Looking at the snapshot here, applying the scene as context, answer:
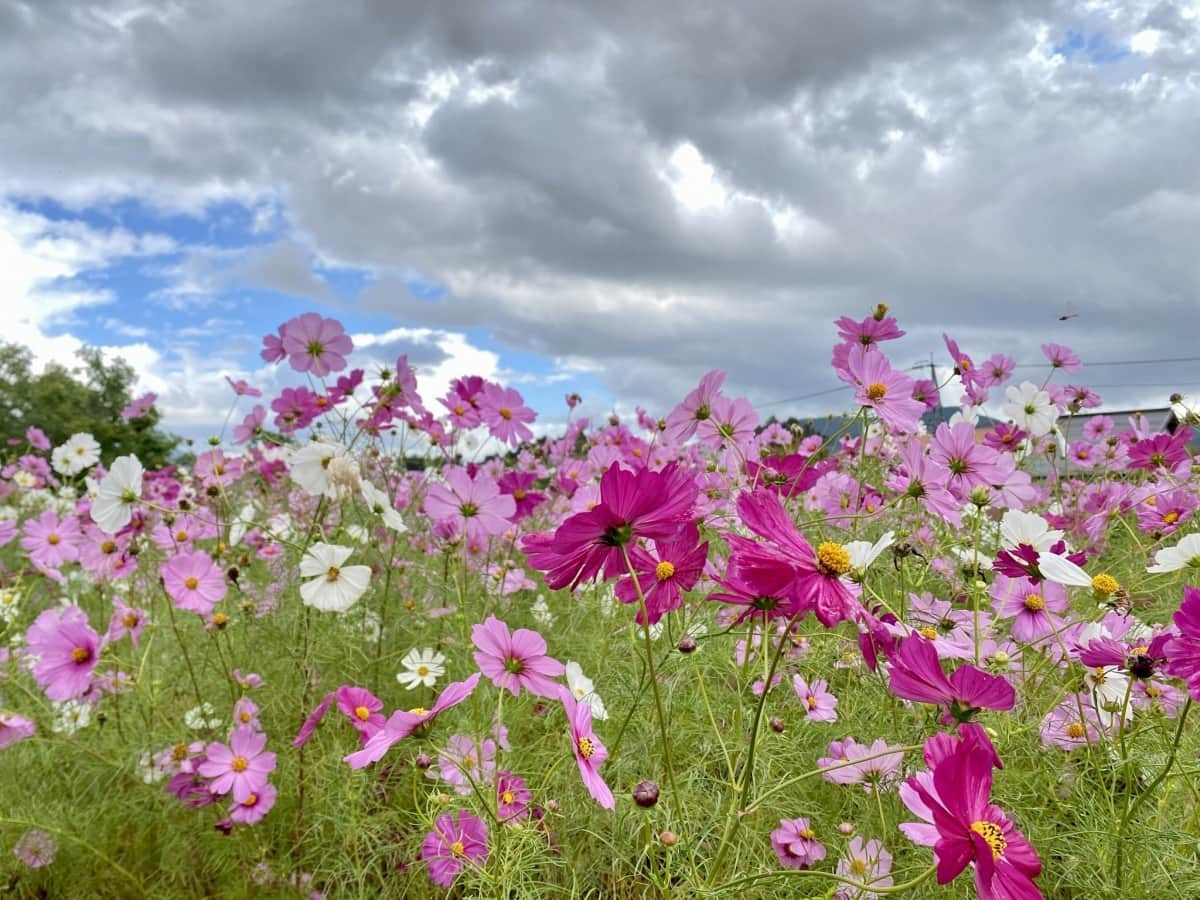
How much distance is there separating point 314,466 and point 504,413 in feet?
1.76

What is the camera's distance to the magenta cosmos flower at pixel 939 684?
67cm

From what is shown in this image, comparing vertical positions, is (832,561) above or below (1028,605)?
above

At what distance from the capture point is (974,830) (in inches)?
22.6

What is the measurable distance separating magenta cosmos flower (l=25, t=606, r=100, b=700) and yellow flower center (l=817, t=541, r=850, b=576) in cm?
131

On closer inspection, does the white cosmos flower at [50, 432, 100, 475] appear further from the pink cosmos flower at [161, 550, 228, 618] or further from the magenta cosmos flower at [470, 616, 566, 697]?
the magenta cosmos flower at [470, 616, 566, 697]

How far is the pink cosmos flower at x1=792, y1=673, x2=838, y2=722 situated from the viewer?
117cm

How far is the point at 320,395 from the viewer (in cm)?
175

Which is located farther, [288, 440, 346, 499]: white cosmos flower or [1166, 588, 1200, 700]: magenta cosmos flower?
[288, 440, 346, 499]: white cosmos flower

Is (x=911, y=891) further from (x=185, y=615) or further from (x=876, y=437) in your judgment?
(x=185, y=615)

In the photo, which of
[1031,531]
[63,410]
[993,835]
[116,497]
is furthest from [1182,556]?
[63,410]

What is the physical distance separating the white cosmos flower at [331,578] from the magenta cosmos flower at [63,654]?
1.48 feet

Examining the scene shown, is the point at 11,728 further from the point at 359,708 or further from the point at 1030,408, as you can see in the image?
the point at 1030,408

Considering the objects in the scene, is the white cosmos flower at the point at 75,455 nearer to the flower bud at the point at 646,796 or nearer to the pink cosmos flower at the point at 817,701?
the pink cosmos flower at the point at 817,701

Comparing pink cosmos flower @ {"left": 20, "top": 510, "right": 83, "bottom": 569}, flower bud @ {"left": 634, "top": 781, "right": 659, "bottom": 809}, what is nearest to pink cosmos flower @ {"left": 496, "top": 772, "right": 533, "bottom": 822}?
flower bud @ {"left": 634, "top": 781, "right": 659, "bottom": 809}
